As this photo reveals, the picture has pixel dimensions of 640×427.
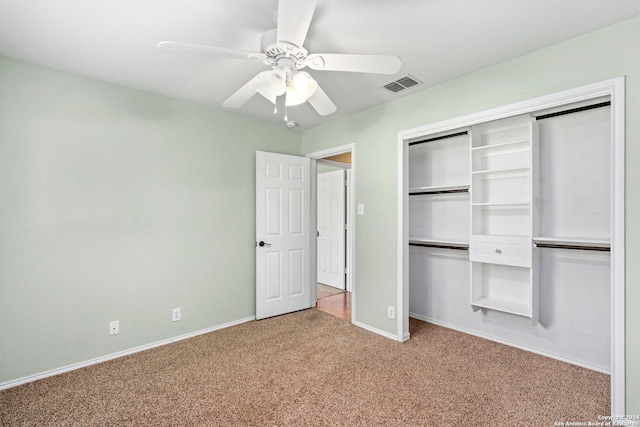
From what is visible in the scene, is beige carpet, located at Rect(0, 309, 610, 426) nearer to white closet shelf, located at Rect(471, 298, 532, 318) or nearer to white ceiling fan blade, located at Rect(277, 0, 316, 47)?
white closet shelf, located at Rect(471, 298, 532, 318)

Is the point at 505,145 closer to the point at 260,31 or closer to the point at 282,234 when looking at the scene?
the point at 260,31

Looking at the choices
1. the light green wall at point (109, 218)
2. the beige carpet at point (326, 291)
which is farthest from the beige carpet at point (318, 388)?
the beige carpet at point (326, 291)

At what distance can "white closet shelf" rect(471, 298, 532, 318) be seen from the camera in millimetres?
2733

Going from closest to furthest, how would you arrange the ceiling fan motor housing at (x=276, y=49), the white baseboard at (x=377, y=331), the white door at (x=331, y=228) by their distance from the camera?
the ceiling fan motor housing at (x=276, y=49)
the white baseboard at (x=377, y=331)
the white door at (x=331, y=228)

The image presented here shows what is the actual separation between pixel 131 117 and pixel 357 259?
2.68m

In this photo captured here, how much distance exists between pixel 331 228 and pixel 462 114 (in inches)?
120

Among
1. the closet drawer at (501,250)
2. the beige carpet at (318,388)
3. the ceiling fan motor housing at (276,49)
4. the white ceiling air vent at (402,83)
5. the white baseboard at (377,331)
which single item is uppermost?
the white ceiling air vent at (402,83)

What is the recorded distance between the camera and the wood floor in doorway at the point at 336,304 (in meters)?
3.96

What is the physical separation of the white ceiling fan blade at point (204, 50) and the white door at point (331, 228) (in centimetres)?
348

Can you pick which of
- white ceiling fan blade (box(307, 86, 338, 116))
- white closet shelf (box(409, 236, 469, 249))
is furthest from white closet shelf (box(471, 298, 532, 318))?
white ceiling fan blade (box(307, 86, 338, 116))

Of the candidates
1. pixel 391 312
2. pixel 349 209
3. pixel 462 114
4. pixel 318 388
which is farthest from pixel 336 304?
pixel 462 114

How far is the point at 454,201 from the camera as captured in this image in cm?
344

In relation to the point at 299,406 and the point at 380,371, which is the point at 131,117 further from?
the point at 380,371

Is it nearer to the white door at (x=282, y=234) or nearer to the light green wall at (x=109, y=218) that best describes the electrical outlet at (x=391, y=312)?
the white door at (x=282, y=234)
